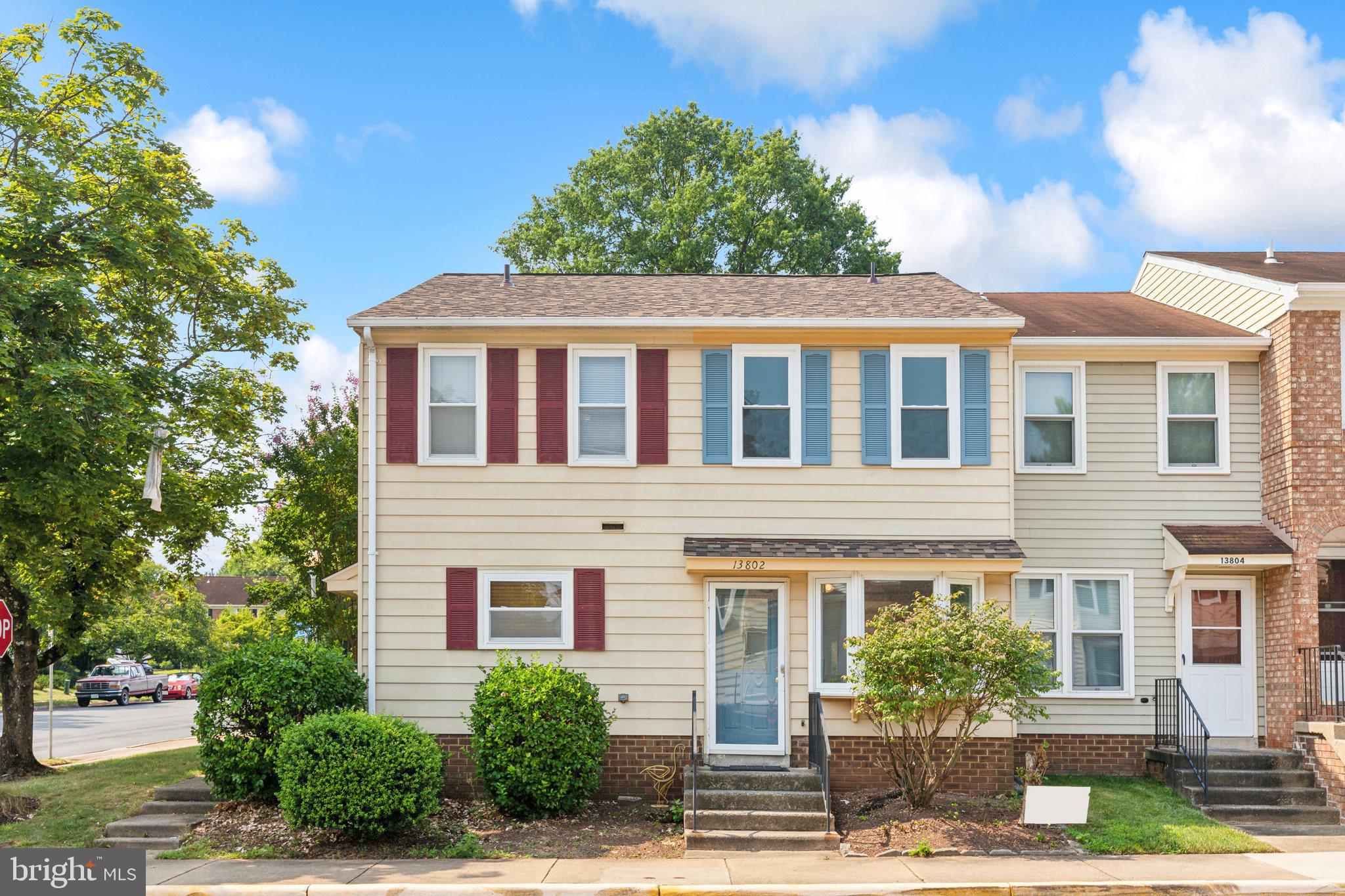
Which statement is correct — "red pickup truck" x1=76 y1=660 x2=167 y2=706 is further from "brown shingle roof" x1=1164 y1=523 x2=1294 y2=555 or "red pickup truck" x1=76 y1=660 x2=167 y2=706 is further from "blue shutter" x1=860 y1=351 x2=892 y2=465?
"brown shingle roof" x1=1164 y1=523 x2=1294 y2=555

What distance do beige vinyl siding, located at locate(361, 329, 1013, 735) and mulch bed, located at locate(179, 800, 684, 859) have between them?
1.45 metres

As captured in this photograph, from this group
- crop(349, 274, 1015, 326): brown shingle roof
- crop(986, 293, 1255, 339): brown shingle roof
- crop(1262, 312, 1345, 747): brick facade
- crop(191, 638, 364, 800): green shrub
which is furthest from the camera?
crop(986, 293, 1255, 339): brown shingle roof

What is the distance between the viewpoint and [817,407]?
559 inches

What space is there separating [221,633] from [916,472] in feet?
173

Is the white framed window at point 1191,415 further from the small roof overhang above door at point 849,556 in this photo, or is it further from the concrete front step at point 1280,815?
the concrete front step at point 1280,815

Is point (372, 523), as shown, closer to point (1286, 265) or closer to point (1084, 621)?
point (1084, 621)

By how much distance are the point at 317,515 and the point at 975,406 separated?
13251mm

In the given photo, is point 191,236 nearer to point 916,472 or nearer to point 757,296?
point 757,296

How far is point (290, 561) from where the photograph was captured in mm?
23844

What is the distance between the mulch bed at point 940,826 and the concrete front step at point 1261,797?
94.9 inches

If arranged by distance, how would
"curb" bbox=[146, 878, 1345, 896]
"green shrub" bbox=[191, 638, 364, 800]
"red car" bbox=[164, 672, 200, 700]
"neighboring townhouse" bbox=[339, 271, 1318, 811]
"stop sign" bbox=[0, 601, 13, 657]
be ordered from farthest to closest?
1. "red car" bbox=[164, 672, 200, 700]
2. "neighboring townhouse" bbox=[339, 271, 1318, 811]
3. "green shrub" bbox=[191, 638, 364, 800]
4. "stop sign" bbox=[0, 601, 13, 657]
5. "curb" bbox=[146, 878, 1345, 896]

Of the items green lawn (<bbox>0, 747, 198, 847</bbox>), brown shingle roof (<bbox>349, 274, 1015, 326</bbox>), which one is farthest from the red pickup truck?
brown shingle roof (<bbox>349, 274, 1015, 326</bbox>)

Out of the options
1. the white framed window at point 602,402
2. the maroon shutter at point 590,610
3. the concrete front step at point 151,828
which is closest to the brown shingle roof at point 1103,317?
the white framed window at point 602,402

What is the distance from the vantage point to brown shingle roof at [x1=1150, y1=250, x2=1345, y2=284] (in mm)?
15633
